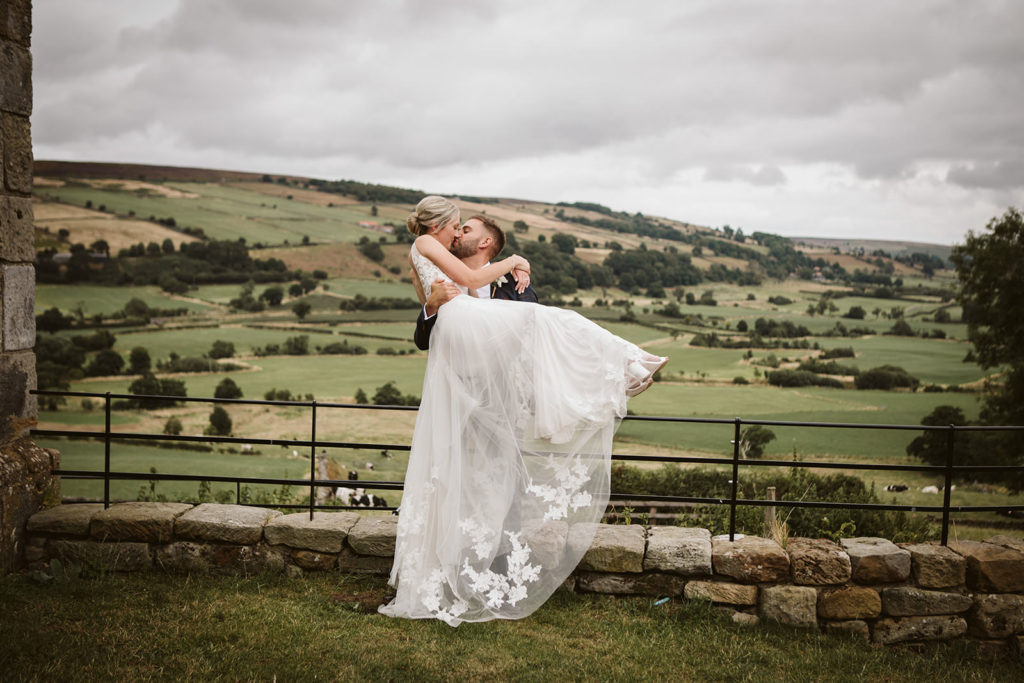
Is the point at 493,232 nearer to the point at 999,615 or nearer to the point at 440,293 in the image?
the point at 440,293

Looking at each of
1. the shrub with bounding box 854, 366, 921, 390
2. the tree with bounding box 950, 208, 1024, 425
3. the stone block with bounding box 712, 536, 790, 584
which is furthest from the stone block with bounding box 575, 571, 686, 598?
the shrub with bounding box 854, 366, 921, 390

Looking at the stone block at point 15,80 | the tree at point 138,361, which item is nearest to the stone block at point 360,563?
the stone block at point 15,80

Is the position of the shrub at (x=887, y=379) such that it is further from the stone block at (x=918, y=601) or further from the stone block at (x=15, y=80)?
the stone block at (x=15, y=80)

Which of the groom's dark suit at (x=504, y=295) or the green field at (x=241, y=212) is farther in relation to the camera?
the green field at (x=241, y=212)

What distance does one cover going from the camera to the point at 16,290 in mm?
4809

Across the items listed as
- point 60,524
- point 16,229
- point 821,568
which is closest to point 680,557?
point 821,568

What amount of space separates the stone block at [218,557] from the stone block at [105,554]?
Answer: 0.11 m

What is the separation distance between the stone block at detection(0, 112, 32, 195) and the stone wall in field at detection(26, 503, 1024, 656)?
2352 mm

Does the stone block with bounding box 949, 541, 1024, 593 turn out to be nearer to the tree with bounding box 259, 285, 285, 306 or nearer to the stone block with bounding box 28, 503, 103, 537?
the stone block with bounding box 28, 503, 103, 537

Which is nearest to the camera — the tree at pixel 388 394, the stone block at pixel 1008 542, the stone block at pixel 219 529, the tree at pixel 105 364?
the stone block at pixel 1008 542

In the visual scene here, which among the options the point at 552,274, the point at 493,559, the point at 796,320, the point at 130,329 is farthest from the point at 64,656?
the point at 796,320

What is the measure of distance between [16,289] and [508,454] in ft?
12.4

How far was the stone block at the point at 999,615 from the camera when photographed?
170 inches

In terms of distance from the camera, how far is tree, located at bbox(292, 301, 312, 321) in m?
47.4
